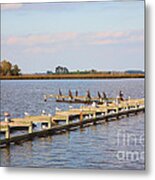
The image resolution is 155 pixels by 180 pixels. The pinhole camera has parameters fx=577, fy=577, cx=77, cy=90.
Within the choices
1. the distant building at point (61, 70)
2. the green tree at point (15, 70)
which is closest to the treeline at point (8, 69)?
the green tree at point (15, 70)

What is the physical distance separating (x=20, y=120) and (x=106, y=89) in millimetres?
416

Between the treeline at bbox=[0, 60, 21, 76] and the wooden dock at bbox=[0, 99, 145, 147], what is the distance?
0.21m

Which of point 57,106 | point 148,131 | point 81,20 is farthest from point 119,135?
point 81,20

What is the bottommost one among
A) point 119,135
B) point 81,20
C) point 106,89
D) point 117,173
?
point 117,173

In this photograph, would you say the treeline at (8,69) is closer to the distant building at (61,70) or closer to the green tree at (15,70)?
the green tree at (15,70)

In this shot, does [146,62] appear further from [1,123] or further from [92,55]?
[1,123]

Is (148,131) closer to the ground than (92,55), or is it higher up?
closer to the ground

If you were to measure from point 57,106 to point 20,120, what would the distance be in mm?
179

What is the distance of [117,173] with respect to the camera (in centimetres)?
253

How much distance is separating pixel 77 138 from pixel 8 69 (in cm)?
44

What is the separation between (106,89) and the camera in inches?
100

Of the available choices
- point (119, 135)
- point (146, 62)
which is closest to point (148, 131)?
point (119, 135)

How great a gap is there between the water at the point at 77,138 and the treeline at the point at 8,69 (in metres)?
0.04

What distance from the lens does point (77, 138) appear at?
8.43ft
